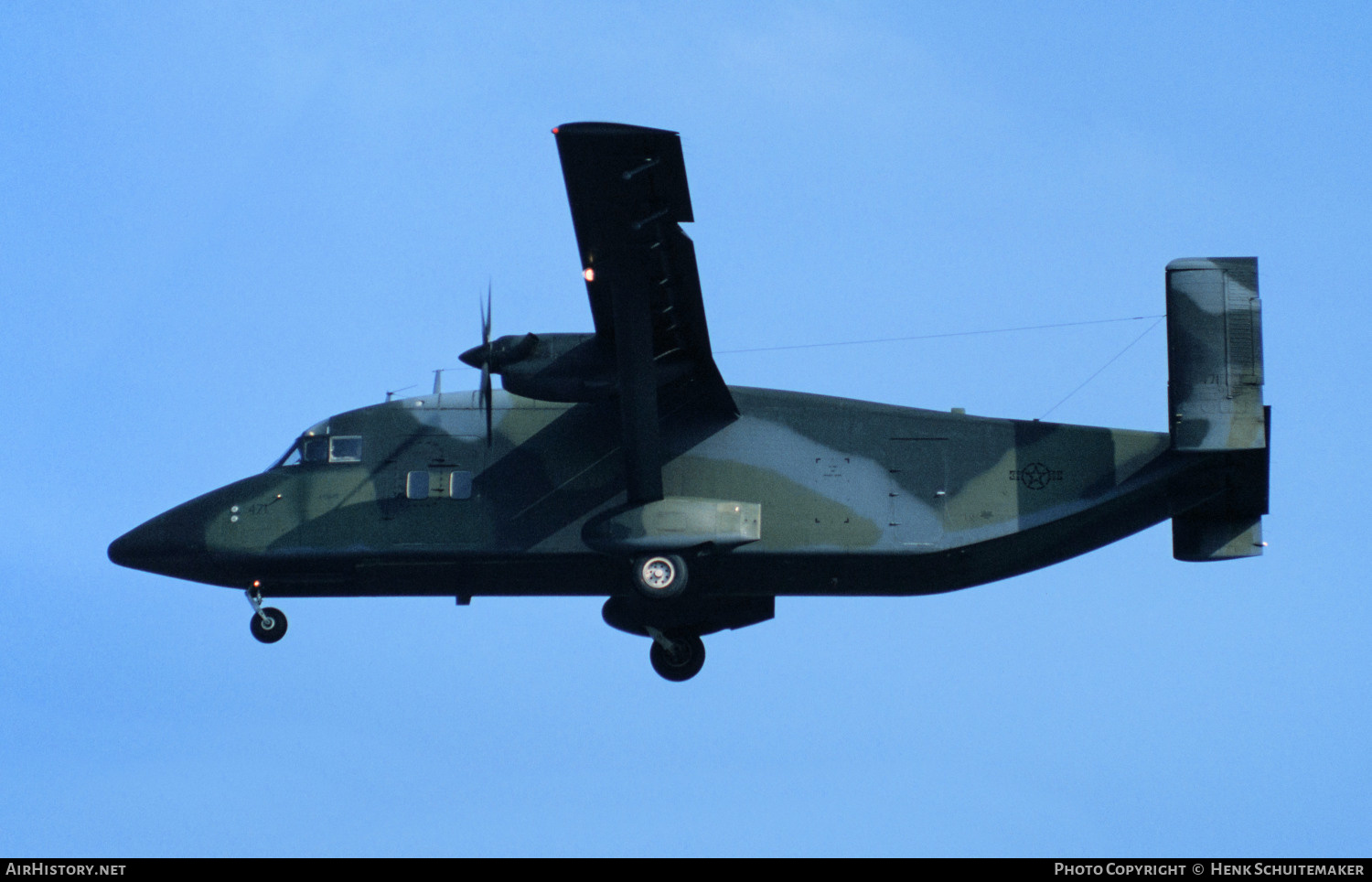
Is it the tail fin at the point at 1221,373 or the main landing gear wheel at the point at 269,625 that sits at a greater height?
the tail fin at the point at 1221,373

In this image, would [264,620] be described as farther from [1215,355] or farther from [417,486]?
[1215,355]

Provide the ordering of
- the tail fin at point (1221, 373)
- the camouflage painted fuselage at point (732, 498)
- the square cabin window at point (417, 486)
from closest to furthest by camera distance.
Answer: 1. the tail fin at point (1221, 373)
2. the camouflage painted fuselage at point (732, 498)
3. the square cabin window at point (417, 486)

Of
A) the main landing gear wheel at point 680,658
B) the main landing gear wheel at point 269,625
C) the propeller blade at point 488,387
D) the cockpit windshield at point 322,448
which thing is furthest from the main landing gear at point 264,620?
the main landing gear wheel at point 680,658

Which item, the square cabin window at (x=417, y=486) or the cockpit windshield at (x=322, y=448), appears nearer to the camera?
the square cabin window at (x=417, y=486)

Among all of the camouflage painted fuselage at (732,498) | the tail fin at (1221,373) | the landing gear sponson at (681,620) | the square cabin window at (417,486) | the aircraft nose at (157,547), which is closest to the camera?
the tail fin at (1221,373)

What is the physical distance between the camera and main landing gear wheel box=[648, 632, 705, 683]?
2798 centimetres

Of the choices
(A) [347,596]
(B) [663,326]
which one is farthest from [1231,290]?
(A) [347,596]

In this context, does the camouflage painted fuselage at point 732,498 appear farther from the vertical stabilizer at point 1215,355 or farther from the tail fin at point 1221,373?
the vertical stabilizer at point 1215,355

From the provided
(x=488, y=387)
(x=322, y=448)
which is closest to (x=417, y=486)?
(x=322, y=448)

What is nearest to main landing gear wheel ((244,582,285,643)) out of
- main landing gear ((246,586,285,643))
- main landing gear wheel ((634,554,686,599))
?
main landing gear ((246,586,285,643))

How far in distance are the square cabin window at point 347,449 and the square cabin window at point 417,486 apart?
880mm

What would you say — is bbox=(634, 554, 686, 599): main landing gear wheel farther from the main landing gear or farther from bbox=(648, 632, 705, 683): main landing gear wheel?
the main landing gear

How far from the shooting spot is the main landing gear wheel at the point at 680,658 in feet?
91.8
